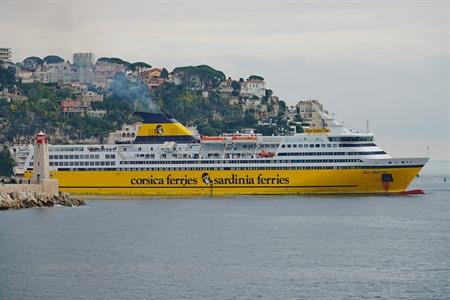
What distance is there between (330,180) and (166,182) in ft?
35.7

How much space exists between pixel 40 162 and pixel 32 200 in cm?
532

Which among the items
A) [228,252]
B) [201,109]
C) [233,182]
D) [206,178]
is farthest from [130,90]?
[228,252]

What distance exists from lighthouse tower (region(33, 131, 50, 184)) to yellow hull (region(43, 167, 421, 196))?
6461 mm

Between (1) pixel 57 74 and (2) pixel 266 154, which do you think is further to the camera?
(1) pixel 57 74

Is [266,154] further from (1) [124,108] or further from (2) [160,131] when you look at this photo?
(1) [124,108]

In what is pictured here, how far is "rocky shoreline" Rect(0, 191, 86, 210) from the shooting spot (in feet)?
226

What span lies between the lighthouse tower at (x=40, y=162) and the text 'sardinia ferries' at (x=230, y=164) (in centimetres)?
645

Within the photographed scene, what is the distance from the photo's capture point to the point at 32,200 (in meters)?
70.6

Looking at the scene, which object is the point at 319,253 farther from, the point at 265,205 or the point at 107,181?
the point at 107,181

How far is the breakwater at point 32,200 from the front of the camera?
6894 cm

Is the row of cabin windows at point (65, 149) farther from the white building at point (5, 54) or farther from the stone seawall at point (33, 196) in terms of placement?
the white building at point (5, 54)

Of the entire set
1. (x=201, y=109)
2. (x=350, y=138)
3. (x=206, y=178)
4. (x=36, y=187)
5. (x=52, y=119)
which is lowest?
(x=36, y=187)

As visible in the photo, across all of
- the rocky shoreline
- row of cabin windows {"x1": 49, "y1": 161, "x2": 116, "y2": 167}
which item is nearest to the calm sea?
the rocky shoreline

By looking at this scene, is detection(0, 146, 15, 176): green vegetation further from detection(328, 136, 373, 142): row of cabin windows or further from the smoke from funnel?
detection(328, 136, 373, 142): row of cabin windows
